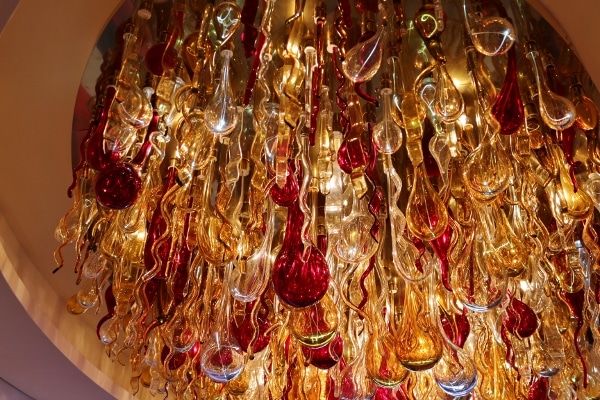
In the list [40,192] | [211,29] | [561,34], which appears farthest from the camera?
[40,192]

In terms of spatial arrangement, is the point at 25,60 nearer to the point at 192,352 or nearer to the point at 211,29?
the point at 211,29

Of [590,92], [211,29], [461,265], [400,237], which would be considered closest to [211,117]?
[211,29]

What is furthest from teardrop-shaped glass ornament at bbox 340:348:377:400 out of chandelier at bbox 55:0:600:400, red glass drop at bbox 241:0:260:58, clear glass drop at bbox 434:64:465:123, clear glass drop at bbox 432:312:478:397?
red glass drop at bbox 241:0:260:58

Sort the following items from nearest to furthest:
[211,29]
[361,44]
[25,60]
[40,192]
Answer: [361,44], [211,29], [25,60], [40,192]

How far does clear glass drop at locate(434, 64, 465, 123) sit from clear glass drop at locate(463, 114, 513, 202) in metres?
0.06

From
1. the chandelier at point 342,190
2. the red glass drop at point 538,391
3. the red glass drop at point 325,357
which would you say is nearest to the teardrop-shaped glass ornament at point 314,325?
the chandelier at point 342,190

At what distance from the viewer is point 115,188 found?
1021 mm

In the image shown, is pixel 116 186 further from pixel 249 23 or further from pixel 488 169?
pixel 488 169

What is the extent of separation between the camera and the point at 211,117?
977 mm

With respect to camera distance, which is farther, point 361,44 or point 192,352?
point 192,352

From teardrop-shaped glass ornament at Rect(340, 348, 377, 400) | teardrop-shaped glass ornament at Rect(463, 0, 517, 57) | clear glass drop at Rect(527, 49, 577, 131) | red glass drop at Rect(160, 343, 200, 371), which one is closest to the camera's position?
teardrop-shaped glass ornament at Rect(463, 0, 517, 57)

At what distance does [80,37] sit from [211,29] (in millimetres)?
336

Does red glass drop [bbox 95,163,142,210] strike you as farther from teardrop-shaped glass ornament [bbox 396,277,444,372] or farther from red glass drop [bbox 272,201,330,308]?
teardrop-shaped glass ornament [bbox 396,277,444,372]

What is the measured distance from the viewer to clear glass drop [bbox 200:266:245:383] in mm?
1099
